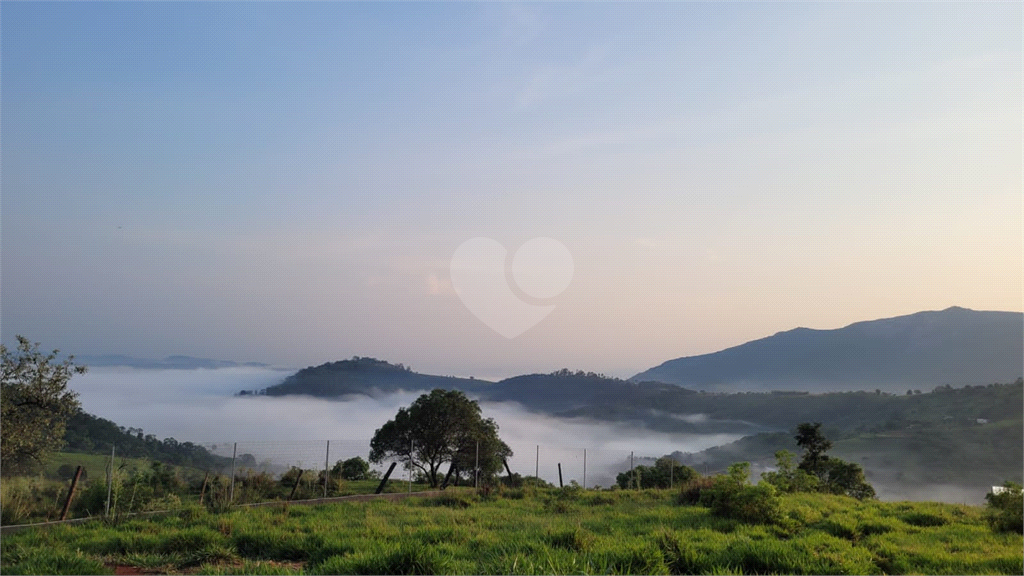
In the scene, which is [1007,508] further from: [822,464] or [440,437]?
[440,437]

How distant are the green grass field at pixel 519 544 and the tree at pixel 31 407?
6.21m

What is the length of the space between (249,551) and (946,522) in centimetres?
1384

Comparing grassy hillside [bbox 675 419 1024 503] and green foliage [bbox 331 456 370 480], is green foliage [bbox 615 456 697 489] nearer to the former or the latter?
green foliage [bbox 331 456 370 480]

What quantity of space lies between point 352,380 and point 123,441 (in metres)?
84.4

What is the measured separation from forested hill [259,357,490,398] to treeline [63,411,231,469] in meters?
72.7

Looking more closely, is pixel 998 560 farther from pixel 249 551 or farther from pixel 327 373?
pixel 327 373

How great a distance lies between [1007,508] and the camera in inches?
461

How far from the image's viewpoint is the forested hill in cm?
11781

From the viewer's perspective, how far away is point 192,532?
9.34 meters

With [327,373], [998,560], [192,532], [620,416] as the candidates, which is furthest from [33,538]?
[620,416]

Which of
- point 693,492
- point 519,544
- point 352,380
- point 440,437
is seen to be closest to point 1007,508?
point 693,492

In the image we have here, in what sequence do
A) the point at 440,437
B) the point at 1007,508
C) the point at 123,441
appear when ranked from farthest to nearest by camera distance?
the point at 123,441 < the point at 440,437 < the point at 1007,508

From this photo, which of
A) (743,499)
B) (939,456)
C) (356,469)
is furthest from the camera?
(939,456)

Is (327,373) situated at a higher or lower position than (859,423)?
higher
